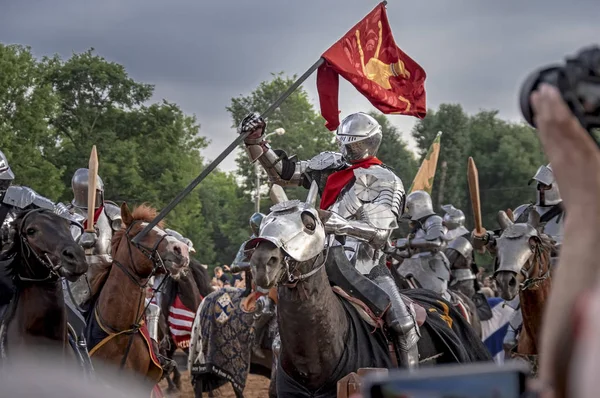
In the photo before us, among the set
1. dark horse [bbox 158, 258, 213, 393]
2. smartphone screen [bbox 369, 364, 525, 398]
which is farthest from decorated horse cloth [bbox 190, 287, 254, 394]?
smartphone screen [bbox 369, 364, 525, 398]

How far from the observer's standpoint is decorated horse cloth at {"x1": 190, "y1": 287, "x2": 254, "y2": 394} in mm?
12469

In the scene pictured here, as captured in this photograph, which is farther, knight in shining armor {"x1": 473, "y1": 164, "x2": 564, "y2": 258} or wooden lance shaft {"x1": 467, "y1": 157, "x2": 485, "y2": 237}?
knight in shining armor {"x1": 473, "y1": 164, "x2": 564, "y2": 258}

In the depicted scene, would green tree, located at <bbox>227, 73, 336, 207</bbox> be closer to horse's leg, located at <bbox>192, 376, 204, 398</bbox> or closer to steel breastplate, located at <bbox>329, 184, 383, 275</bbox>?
horse's leg, located at <bbox>192, 376, 204, 398</bbox>

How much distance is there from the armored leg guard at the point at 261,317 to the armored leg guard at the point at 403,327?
5.41 metres

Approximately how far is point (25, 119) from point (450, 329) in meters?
27.5

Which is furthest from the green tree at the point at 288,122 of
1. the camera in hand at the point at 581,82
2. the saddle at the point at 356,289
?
the camera in hand at the point at 581,82

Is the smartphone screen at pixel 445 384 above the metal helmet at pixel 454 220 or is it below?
below

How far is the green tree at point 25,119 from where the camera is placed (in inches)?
1227

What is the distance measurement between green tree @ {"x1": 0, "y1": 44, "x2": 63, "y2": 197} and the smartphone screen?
30080mm

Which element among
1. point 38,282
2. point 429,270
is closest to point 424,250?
point 429,270

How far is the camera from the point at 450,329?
7.01 meters

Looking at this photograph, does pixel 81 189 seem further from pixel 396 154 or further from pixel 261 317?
pixel 396 154

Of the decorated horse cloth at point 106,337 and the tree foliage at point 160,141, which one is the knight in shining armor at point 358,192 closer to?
the decorated horse cloth at point 106,337

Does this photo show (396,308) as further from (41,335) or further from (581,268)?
(581,268)
